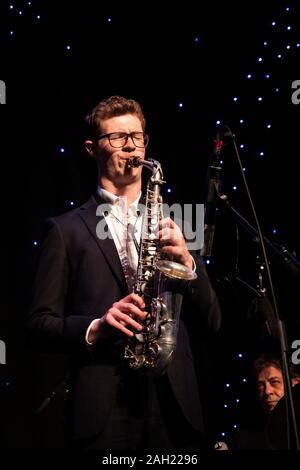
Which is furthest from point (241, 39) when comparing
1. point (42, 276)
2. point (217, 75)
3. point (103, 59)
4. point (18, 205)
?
point (42, 276)

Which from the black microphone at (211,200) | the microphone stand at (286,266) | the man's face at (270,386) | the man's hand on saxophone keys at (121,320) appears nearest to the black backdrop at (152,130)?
the man's face at (270,386)

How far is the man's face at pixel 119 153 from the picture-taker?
2.57 m

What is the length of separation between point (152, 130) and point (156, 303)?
1892 millimetres

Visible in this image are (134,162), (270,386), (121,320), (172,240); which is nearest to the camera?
(121,320)

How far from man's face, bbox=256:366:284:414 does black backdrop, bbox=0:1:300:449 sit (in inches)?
10.9

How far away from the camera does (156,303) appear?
242 centimetres

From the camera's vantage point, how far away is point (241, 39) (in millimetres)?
4172

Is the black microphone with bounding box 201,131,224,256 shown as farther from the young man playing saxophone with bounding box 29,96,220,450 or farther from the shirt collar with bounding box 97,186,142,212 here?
the shirt collar with bounding box 97,186,142,212

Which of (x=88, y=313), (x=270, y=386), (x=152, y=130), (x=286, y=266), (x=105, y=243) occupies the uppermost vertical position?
(x=152, y=130)

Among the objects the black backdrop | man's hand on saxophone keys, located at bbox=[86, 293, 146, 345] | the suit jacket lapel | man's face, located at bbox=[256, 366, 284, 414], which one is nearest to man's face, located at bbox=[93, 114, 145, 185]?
the suit jacket lapel

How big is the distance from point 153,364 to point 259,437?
193 centimetres

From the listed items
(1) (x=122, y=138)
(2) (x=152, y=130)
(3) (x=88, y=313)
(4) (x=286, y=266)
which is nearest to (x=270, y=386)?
(4) (x=286, y=266)

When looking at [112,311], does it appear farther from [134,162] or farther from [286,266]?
[286,266]

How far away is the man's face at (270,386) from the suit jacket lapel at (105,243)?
5.95ft
